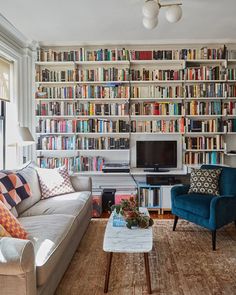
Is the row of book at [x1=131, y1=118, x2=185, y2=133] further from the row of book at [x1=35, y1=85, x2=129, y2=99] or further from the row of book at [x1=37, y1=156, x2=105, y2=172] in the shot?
the row of book at [x1=37, y1=156, x2=105, y2=172]

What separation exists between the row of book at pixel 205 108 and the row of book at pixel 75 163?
170 centimetres

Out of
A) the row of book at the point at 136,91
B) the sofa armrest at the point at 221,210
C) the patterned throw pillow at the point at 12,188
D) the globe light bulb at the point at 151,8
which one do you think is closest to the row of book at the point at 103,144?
the row of book at the point at 136,91

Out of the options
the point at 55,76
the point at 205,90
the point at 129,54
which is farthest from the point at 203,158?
the point at 55,76

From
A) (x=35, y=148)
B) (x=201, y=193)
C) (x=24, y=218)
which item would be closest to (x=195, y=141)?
(x=201, y=193)

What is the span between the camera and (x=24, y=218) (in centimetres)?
277

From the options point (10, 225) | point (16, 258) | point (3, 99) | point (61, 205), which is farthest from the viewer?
point (3, 99)

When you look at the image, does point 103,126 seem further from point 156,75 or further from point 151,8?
point 151,8

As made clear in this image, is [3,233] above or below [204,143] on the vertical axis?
below

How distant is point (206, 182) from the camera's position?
3.67 metres

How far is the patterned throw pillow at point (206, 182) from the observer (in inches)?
143

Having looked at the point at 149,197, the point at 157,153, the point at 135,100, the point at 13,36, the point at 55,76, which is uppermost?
the point at 13,36

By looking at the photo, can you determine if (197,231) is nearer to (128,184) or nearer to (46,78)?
(128,184)

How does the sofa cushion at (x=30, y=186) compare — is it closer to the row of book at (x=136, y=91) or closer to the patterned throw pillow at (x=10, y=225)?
the patterned throw pillow at (x=10, y=225)

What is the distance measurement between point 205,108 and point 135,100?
1146mm
